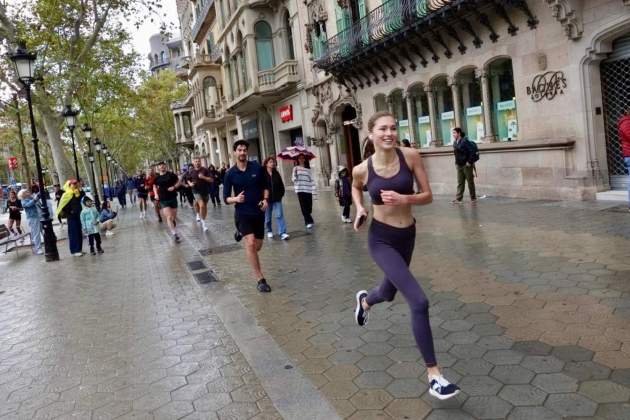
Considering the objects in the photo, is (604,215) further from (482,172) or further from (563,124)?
(482,172)

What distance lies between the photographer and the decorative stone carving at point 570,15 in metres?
10.2

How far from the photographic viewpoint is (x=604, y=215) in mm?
8656

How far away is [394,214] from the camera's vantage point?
11.7ft

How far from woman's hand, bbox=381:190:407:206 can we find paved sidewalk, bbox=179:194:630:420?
1.21 m

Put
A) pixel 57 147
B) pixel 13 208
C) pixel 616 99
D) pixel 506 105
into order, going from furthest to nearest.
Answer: pixel 57 147 → pixel 13 208 → pixel 506 105 → pixel 616 99

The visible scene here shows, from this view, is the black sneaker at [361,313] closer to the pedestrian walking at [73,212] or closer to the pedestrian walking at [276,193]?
the pedestrian walking at [276,193]

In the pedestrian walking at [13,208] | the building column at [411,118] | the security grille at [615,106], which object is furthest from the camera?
the building column at [411,118]

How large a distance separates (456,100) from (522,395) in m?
12.3

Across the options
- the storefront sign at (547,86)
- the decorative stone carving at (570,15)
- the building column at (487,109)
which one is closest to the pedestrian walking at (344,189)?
the building column at (487,109)

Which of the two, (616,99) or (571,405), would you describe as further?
(616,99)

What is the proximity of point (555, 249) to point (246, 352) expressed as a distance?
439 cm

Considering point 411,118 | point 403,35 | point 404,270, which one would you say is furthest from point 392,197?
point 411,118

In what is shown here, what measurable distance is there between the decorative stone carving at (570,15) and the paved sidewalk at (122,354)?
28.3 ft

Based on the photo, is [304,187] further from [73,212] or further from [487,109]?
[487,109]
